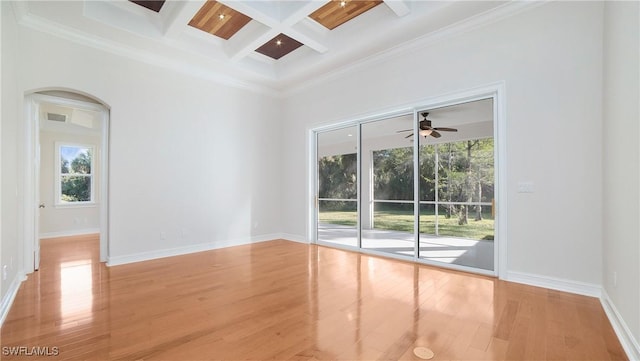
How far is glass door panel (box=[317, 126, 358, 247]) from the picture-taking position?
220 inches

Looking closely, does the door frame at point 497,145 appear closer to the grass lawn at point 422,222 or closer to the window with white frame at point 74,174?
the grass lawn at point 422,222

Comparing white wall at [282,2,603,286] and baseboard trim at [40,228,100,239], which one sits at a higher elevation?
white wall at [282,2,603,286]

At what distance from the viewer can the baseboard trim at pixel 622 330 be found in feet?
6.14

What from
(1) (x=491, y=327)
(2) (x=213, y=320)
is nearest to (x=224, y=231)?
(2) (x=213, y=320)

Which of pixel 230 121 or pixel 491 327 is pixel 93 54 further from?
pixel 491 327

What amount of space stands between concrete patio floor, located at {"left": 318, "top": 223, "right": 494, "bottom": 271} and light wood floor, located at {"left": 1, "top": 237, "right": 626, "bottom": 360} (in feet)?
2.38

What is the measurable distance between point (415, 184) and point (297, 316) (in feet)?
9.17

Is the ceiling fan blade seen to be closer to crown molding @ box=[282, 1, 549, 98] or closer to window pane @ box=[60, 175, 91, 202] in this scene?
crown molding @ box=[282, 1, 549, 98]

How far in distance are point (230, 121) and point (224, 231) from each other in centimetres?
215

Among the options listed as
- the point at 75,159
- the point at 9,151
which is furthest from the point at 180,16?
the point at 75,159

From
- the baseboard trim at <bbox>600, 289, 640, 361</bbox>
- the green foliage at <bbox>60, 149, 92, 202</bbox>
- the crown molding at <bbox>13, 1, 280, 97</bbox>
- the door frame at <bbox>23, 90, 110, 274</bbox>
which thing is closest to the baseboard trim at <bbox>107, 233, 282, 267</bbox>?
the door frame at <bbox>23, 90, 110, 274</bbox>

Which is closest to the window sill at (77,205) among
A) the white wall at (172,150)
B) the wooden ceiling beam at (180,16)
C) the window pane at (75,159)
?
the window pane at (75,159)

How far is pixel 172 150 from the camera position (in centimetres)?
492

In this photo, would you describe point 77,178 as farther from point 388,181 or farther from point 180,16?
point 388,181
